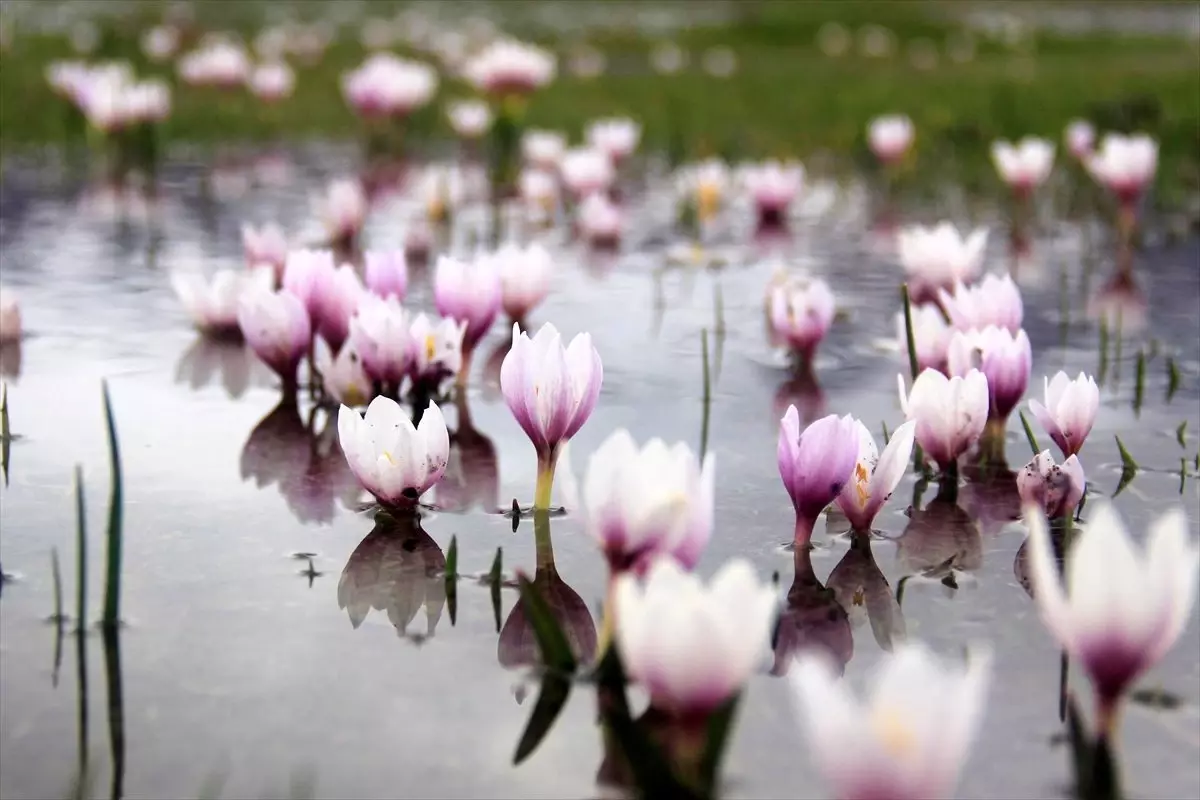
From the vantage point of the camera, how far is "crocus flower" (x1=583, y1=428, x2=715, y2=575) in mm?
1459

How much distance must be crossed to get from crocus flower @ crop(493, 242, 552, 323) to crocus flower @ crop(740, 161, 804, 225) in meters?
1.93

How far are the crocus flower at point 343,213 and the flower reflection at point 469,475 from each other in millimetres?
1744

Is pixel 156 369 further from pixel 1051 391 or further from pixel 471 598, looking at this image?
pixel 1051 391

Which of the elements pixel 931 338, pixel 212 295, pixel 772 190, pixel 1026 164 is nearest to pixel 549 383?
pixel 931 338

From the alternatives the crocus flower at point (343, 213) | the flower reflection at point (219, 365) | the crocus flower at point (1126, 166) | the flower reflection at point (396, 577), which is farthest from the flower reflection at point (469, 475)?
the crocus flower at point (1126, 166)

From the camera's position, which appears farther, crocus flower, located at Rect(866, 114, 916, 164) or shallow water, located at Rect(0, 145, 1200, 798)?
crocus flower, located at Rect(866, 114, 916, 164)

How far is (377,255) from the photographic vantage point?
2.88m

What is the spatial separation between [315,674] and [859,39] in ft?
44.9

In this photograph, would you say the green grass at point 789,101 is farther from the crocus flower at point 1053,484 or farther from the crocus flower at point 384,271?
the crocus flower at point 1053,484

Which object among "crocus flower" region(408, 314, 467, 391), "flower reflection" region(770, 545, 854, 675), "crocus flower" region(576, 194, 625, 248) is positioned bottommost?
"flower reflection" region(770, 545, 854, 675)

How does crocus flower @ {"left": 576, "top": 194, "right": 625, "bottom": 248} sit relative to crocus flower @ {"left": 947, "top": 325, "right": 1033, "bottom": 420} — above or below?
above

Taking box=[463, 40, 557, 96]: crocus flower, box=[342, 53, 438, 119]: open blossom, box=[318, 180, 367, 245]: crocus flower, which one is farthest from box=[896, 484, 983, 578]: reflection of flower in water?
box=[342, 53, 438, 119]: open blossom

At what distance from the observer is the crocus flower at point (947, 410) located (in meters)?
2.09

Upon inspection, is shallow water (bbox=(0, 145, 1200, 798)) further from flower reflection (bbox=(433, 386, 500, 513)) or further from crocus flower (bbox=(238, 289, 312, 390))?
crocus flower (bbox=(238, 289, 312, 390))
